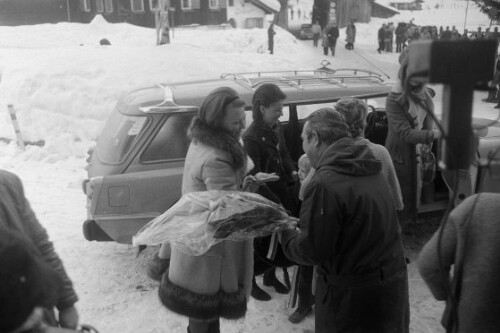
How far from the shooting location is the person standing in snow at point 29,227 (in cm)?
223

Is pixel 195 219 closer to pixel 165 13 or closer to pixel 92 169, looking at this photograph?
pixel 92 169

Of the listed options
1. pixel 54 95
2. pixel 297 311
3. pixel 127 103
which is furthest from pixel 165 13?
pixel 297 311

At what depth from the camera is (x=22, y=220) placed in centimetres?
234

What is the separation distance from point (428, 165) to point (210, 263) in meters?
2.82

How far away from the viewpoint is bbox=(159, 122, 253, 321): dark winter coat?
3.05 metres

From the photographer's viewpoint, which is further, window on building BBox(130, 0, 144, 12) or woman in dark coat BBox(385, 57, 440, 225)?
window on building BBox(130, 0, 144, 12)

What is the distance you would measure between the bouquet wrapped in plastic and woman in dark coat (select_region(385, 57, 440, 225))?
2226 millimetres

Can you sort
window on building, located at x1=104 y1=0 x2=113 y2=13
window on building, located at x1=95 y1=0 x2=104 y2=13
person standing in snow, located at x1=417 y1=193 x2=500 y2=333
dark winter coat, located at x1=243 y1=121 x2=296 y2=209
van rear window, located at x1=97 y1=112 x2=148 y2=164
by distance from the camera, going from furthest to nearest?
window on building, located at x1=95 y1=0 x2=104 y2=13 < window on building, located at x1=104 y1=0 x2=113 y2=13 < van rear window, located at x1=97 y1=112 x2=148 y2=164 < dark winter coat, located at x1=243 y1=121 x2=296 y2=209 < person standing in snow, located at x1=417 y1=193 x2=500 y2=333

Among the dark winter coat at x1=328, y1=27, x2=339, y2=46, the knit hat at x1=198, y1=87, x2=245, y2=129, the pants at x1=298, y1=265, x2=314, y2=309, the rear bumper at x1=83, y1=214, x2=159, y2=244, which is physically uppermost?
the dark winter coat at x1=328, y1=27, x2=339, y2=46

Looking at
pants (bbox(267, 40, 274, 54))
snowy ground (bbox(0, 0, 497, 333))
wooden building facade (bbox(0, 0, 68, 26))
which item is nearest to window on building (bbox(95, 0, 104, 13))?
wooden building facade (bbox(0, 0, 68, 26))

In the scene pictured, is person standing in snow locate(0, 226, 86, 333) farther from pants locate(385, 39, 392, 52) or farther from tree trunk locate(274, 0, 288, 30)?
tree trunk locate(274, 0, 288, 30)

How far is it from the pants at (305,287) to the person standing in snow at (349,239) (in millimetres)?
1356

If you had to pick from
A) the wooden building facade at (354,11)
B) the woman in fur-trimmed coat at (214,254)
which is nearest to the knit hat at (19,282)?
the woman in fur-trimmed coat at (214,254)

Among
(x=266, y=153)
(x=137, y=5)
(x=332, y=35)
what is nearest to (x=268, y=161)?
(x=266, y=153)
